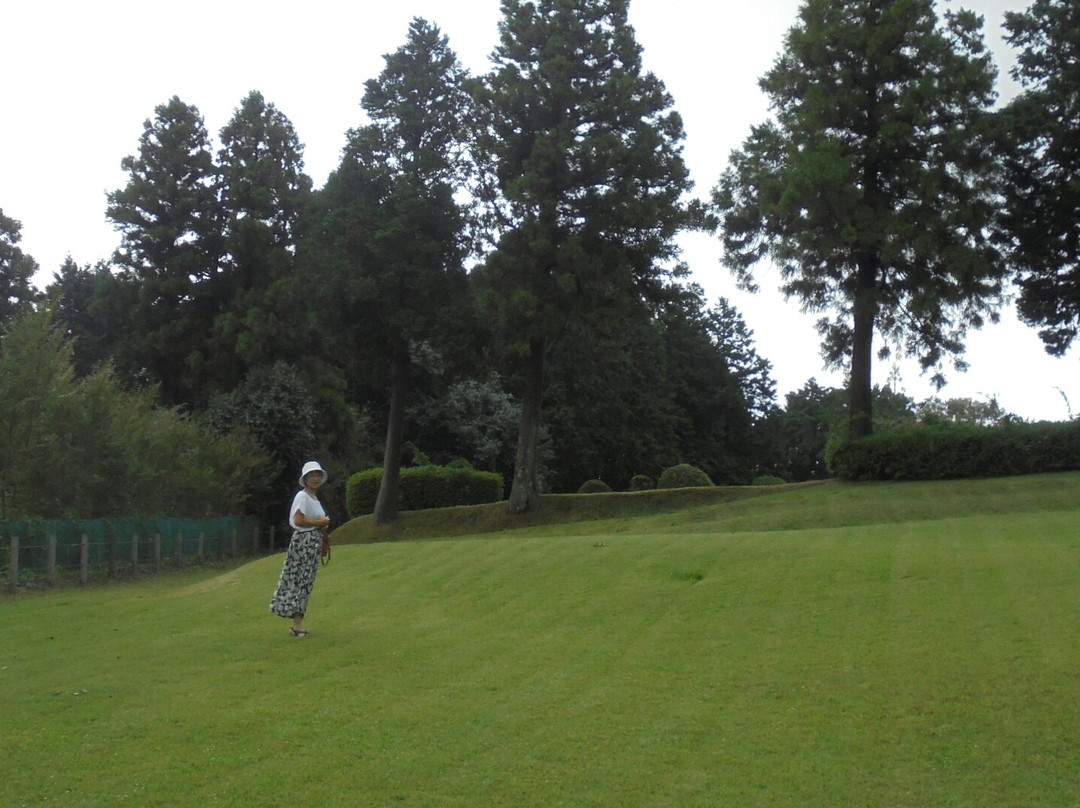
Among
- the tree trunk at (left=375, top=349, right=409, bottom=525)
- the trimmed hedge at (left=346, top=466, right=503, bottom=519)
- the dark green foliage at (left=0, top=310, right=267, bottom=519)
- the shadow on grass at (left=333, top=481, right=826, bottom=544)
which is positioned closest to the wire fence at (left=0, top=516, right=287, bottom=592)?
the dark green foliage at (left=0, top=310, right=267, bottom=519)

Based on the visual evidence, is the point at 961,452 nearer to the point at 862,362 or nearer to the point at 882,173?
the point at 862,362

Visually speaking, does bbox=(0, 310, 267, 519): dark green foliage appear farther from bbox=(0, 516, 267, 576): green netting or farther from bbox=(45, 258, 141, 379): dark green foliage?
bbox=(45, 258, 141, 379): dark green foliage

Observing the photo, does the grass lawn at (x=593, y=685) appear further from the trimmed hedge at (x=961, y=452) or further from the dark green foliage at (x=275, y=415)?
the dark green foliage at (x=275, y=415)

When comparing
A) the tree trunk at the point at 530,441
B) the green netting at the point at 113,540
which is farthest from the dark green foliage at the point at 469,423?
the tree trunk at the point at 530,441

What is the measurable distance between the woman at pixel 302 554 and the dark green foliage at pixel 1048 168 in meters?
27.0

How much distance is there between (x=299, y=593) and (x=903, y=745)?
6.84 meters

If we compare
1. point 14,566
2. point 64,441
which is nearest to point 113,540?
point 64,441

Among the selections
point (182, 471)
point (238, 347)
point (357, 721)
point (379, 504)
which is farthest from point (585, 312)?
point (357, 721)

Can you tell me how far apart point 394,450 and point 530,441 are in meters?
5.17

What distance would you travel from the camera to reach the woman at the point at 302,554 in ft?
39.2

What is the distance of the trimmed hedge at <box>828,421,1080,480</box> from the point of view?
2914 centimetres

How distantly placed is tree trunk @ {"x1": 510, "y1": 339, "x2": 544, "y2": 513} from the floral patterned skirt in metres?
21.8

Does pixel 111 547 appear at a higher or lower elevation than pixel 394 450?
lower

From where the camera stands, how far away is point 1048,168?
111 feet
